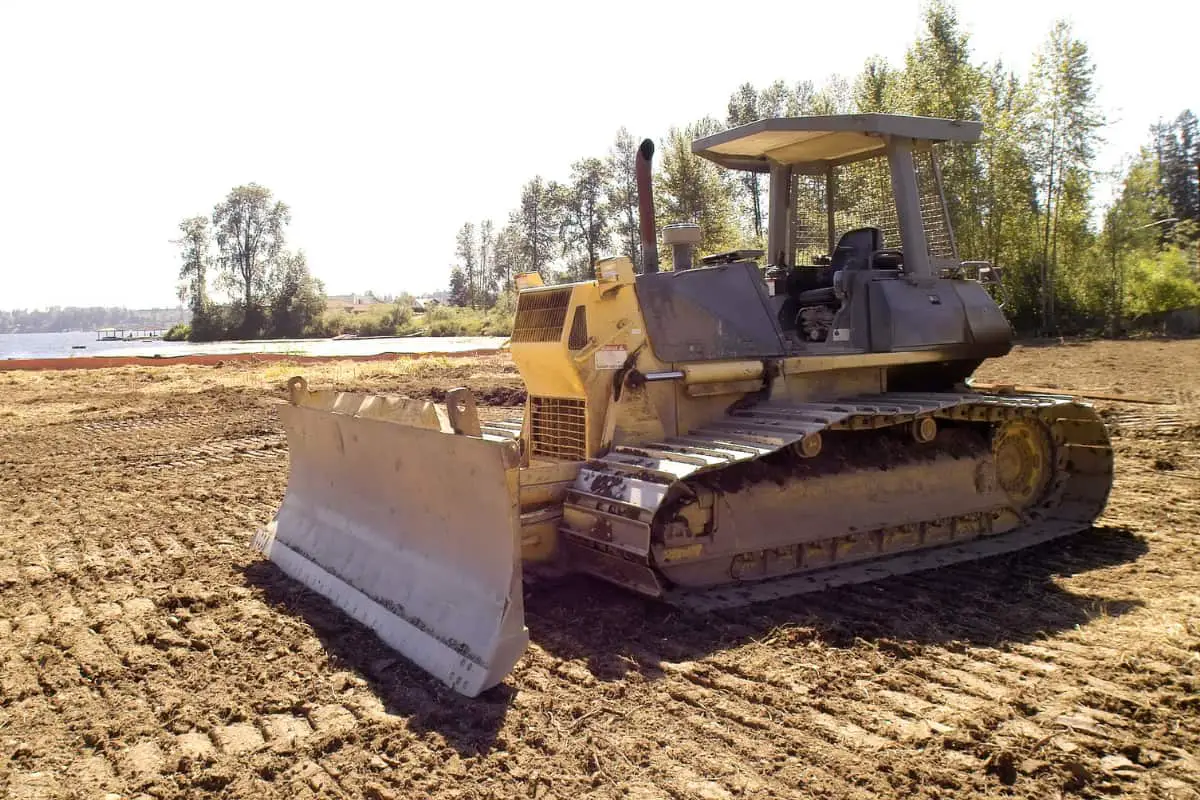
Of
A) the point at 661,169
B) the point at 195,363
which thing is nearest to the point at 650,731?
the point at 195,363

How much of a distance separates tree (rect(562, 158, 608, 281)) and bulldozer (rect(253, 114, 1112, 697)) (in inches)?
1701

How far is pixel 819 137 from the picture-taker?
6.54 metres

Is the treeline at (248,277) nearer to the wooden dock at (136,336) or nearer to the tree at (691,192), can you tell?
the wooden dock at (136,336)

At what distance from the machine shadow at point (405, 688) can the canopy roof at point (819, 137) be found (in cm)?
402

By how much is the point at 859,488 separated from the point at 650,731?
287 cm

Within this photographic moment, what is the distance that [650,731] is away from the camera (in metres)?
3.47

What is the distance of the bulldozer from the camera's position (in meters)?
4.69

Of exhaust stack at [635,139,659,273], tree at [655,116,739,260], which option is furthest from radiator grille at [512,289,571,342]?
tree at [655,116,739,260]

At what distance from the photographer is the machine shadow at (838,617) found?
4.38 meters

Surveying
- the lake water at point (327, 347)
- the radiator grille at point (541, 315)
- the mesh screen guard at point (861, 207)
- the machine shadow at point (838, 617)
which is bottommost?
the machine shadow at point (838, 617)

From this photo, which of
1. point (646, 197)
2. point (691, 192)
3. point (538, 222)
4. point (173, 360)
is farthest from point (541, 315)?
point (538, 222)

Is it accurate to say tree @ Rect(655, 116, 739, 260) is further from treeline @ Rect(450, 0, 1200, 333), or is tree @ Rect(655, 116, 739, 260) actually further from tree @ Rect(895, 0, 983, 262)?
tree @ Rect(895, 0, 983, 262)

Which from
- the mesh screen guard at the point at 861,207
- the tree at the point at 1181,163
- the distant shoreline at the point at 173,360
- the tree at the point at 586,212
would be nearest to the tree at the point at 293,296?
the tree at the point at 586,212

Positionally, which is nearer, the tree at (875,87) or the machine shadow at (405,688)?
the machine shadow at (405,688)
